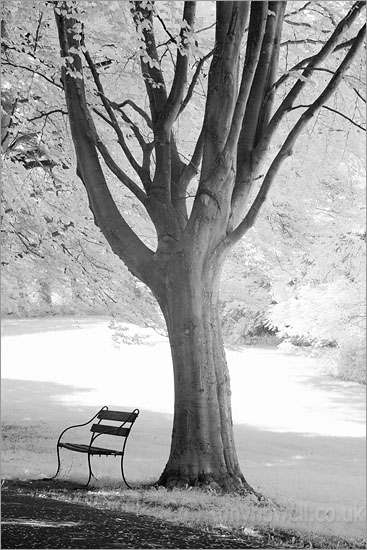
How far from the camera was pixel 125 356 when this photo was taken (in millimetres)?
4750

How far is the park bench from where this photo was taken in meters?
3.85

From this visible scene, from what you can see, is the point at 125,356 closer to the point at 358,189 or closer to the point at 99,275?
the point at 99,275

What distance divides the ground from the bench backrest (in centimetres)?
10

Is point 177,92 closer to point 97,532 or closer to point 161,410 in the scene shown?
point 161,410

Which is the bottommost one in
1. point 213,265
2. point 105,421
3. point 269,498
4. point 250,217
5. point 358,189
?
point 269,498

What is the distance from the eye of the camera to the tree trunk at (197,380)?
3.55 meters

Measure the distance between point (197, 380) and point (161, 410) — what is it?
89 cm

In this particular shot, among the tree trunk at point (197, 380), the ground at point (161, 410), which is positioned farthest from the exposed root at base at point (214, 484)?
the ground at point (161, 410)

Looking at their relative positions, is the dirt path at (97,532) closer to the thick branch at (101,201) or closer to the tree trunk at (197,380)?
the tree trunk at (197,380)

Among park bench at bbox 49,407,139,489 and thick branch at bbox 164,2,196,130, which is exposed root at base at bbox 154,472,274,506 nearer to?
park bench at bbox 49,407,139,489

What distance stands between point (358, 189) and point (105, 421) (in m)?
2.99

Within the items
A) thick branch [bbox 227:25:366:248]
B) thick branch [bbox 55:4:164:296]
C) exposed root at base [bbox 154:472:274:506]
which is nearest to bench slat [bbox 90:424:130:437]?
exposed root at base [bbox 154:472:274:506]

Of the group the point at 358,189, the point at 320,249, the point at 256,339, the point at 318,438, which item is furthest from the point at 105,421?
the point at 358,189

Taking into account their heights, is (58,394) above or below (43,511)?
above
